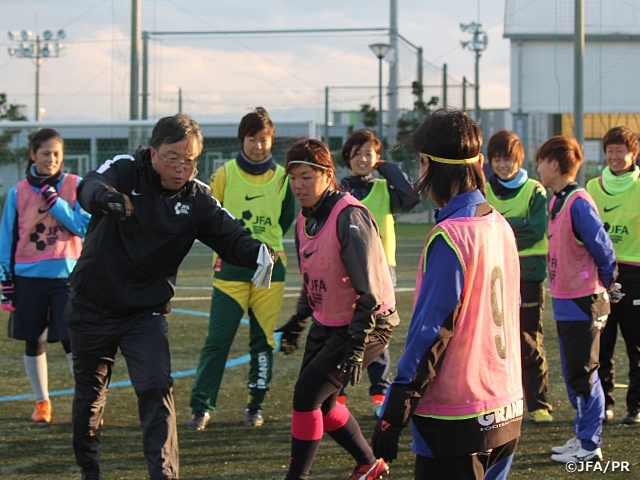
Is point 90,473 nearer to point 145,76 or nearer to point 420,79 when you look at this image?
point 145,76

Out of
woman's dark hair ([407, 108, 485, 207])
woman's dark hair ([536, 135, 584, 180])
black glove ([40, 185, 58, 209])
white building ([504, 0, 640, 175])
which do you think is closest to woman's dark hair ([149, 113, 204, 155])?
woman's dark hair ([407, 108, 485, 207])

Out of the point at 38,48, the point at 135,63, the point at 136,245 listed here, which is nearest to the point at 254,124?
the point at 136,245

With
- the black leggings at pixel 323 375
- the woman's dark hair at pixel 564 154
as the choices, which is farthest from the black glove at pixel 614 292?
the black leggings at pixel 323 375

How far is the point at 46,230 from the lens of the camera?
6395mm

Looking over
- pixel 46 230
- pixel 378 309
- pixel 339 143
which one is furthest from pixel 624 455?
pixel 339 143

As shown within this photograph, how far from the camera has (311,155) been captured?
4.68m

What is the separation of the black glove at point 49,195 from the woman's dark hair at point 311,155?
222 cm

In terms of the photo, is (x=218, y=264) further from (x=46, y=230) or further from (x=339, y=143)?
(x=339, y=143)

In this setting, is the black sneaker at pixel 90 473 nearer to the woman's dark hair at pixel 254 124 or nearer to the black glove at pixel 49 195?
the black glove at pixel 49 195

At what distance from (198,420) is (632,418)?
296 cm

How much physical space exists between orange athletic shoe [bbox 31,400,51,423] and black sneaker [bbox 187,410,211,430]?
102 centimetres

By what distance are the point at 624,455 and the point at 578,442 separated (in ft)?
1.07

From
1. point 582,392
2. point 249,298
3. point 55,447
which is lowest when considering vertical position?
point 55,447

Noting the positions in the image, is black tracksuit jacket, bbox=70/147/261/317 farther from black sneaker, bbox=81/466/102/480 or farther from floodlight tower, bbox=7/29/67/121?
floodlight tower, bbox=7/29/67/121
